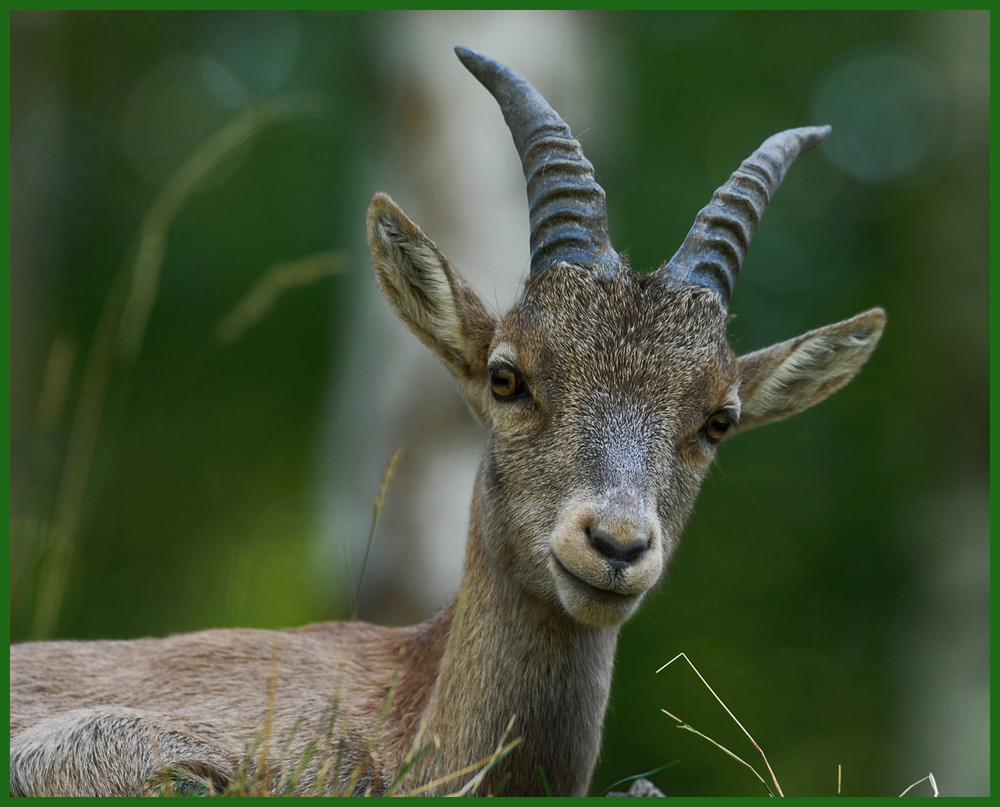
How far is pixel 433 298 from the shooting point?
224 inches

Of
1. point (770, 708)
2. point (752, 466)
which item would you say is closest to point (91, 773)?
point (770, 708)

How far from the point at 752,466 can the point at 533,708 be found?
15.9 m

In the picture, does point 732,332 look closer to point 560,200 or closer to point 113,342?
point 560,200

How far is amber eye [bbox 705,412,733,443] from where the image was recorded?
5.27m

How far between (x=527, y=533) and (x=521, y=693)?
0.84 metres

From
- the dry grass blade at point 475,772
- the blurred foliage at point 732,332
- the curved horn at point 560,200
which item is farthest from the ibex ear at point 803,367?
the blurred foliage at point 732,332

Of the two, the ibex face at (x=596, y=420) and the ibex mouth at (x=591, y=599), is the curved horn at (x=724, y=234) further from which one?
the ibex mouth at (x=591, y=599)

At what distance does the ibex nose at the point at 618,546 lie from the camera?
14.0 ft

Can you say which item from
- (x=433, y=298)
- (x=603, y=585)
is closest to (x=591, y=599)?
(x=603, y=585)

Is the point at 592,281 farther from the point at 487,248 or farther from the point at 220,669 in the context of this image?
the point at 487,248

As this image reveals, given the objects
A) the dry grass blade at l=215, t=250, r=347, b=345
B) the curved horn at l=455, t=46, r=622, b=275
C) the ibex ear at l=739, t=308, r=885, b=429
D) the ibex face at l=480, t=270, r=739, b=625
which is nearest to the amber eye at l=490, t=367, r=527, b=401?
the ibex face at l=480, t=270, r=739, b=625

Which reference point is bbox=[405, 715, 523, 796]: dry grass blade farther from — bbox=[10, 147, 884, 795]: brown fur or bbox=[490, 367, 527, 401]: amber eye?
bbox=[490, 367, 527, 401]: amber eye

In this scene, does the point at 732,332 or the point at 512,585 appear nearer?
the point at 512,585

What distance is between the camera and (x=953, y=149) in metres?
18.4
